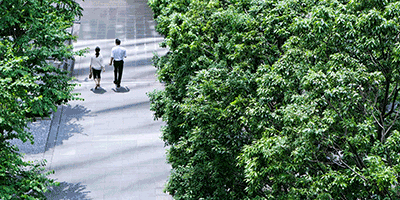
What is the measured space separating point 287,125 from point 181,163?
5003 mm

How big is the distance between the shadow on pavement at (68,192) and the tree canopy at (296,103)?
3.51 meters

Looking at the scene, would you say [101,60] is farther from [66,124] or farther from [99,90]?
[66,124]

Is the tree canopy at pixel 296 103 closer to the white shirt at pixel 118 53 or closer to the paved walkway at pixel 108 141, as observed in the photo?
the paved walkway at pixel 108 141

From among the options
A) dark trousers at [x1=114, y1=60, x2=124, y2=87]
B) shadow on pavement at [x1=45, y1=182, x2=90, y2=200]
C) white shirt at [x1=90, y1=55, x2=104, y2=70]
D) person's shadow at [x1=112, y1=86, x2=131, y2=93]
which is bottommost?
shadow on pavement at [x1=45, y1=182, x2=90, y2=200]

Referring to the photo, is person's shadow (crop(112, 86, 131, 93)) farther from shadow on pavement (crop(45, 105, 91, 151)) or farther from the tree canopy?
the tree canopy

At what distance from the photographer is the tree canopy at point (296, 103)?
8344mm

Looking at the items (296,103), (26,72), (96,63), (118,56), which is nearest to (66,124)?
(96,63)

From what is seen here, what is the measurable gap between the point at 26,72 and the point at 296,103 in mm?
5889

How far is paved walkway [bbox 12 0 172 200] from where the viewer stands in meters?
15.6

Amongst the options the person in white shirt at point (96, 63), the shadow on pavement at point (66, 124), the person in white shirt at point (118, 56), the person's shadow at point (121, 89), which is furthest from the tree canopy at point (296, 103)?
the person's shadow at point (121, 89)

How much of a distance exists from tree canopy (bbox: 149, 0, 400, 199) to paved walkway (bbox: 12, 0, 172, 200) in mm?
3243

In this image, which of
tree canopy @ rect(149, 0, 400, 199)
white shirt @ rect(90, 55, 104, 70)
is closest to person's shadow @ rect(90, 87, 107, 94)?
white shirt @ rect(90, 55, 104, 70)

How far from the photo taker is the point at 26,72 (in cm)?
1107

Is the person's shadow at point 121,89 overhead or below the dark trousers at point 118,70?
below
